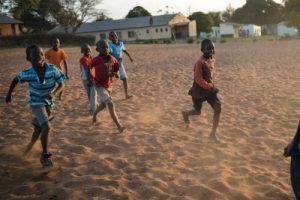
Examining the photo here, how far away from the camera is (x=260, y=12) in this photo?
85.0m

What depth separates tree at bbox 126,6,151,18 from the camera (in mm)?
77000

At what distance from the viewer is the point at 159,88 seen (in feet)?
35.4

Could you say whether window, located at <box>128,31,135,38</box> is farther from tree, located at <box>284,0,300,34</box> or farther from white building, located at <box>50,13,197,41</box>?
tree, located at <box>284,0,300,34</box>

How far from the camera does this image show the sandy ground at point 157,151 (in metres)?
4.07

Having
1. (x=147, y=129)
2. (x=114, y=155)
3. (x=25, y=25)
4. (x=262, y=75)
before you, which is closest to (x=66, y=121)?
(x=147, y=129)

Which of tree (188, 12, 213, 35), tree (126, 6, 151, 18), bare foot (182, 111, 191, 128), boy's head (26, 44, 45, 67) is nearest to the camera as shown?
boy's head (26, 44, 45, 67)

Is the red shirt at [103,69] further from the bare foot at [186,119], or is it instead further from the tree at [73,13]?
the tree at [73,13]

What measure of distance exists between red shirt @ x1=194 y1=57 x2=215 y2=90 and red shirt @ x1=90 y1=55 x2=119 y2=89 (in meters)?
1.48

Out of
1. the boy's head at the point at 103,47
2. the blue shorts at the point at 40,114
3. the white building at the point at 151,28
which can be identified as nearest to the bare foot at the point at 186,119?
the boy's head at the point at 103,47

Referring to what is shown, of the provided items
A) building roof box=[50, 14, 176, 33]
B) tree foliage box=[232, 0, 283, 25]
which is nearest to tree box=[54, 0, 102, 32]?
building roof box=[50, 14, 176, 33]

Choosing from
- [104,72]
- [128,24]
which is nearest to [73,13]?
[128,24]

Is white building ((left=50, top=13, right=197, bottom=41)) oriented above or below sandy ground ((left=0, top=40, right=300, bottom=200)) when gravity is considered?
above

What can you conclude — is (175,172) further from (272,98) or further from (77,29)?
(77,29)

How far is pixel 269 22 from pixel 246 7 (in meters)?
6.39
